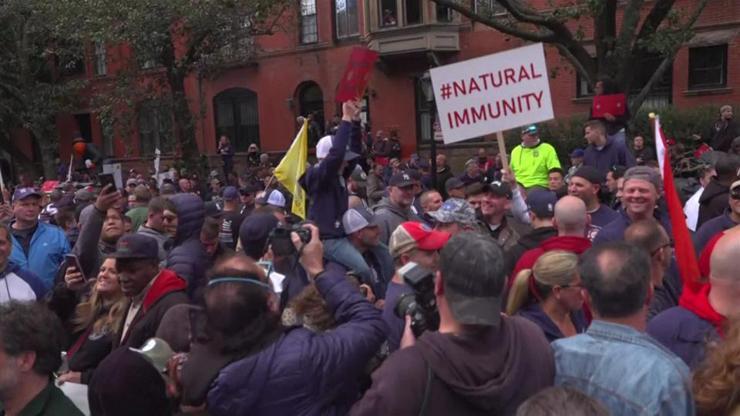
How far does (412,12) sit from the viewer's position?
2339 centimetres

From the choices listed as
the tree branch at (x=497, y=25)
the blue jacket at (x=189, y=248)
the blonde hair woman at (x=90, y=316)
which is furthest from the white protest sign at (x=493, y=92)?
the tree branch at (x=497, y=25)

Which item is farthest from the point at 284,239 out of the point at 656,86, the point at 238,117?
the point at 238,117

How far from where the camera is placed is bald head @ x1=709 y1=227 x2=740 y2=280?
8.97 feet

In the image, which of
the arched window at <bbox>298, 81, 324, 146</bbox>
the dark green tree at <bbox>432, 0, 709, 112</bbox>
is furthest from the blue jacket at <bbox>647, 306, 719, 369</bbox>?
the arched window at <bbox>298, 81, 324, 146</bbox>

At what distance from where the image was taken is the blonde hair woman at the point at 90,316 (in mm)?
3762

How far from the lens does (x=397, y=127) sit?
965 inches

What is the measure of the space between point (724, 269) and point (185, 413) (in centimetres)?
208

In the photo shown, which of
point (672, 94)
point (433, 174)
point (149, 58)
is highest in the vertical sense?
point (149, 58)

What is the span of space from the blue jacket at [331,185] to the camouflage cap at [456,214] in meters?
0.95

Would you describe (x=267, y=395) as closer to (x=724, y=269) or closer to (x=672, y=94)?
(x=724, y=269)

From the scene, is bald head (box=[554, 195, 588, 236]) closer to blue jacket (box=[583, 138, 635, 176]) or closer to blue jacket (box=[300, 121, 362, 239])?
blue jacket (box=[300, 121, 362, 239])

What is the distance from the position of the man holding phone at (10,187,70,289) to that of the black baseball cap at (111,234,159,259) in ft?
7.21

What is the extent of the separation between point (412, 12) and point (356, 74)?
18.1 meters

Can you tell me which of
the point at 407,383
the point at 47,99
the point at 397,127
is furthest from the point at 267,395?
the point at 47,99
